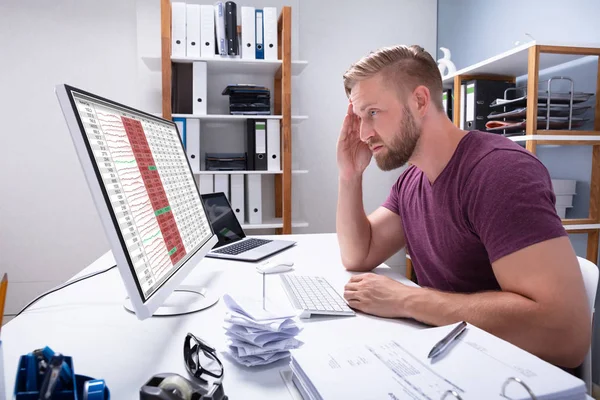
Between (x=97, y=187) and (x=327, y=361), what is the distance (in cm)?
41

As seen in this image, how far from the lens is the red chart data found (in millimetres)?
673

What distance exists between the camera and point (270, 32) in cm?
280

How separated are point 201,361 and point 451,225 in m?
0.69

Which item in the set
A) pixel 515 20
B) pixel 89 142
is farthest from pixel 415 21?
pixel 89 142

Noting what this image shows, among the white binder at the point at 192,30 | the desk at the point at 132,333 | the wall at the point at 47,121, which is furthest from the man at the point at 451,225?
the wall at the point at 47,121

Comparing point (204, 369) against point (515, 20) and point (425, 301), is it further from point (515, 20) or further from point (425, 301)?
point (515, 20)

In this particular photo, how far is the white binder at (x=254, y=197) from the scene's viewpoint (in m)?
2.87

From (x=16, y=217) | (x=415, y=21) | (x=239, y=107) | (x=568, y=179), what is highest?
(x=415, y=21)

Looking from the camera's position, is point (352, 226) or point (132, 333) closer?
point (132, 333)

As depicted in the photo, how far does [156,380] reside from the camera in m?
0.53

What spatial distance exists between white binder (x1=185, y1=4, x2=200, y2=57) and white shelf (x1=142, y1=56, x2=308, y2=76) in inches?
2.5

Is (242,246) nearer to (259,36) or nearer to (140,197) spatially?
(140,197)

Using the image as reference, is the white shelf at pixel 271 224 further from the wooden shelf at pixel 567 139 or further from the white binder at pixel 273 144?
the wooden shelf at pixel 567 139

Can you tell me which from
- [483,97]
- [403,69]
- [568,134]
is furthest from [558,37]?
[403,69]
